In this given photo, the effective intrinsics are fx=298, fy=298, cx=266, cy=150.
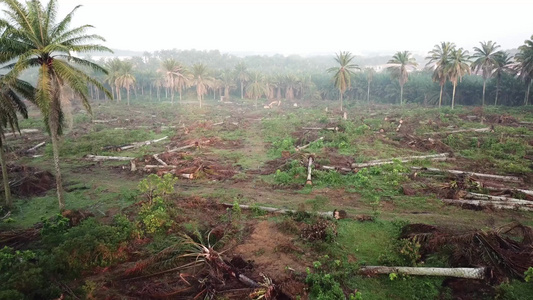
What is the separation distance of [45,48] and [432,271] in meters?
13.9

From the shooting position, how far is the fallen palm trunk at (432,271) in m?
6.93

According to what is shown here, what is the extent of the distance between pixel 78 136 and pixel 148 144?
314 inches

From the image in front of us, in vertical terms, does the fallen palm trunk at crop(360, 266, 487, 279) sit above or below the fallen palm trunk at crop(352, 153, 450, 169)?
below

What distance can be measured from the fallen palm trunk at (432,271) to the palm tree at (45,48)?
1158cm

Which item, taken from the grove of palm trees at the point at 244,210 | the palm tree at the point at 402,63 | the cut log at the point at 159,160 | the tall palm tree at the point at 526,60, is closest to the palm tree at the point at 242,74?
the palm tree at the point at 402,63

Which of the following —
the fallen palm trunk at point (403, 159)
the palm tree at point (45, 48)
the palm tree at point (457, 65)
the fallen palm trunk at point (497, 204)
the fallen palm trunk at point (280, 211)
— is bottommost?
the fallen palm trunk at point (280, 211)

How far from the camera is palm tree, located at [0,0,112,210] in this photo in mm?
10266

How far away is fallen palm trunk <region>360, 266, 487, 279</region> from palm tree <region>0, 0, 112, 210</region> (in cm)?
1158

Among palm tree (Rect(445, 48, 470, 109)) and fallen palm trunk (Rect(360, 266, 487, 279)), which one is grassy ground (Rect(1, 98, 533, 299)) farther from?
palm tree (Rect(445, 48, 470, 109))

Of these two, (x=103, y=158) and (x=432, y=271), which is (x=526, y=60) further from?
(x=103, y=158)

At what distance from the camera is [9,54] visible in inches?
413

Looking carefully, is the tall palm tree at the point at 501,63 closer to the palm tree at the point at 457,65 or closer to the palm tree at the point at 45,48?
the palm tree at the point at 457,65

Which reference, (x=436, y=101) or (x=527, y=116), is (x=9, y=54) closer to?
(x=527, y=116)

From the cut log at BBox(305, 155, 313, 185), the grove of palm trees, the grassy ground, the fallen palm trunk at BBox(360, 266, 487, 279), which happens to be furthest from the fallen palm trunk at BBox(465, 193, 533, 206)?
the cut log at BBox(305, 155, 313, 185)
